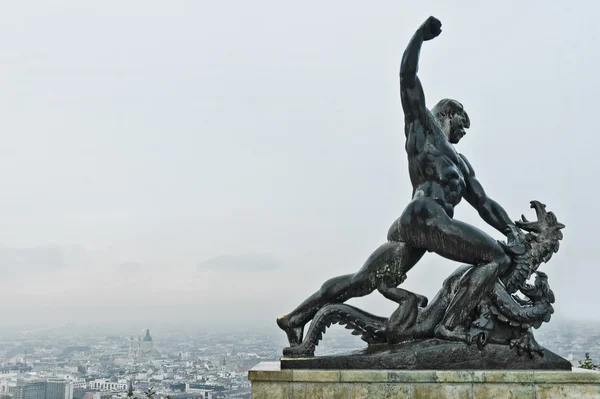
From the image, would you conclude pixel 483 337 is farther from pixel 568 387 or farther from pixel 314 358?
pixel 314 358

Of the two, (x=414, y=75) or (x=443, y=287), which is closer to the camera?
(x=443, y=287)

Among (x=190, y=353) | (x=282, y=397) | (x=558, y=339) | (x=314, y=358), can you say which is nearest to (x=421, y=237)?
(x=314, y=358)

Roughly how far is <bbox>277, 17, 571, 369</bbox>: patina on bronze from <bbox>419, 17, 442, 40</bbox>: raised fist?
1 centimetres

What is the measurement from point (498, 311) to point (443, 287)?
0.57m

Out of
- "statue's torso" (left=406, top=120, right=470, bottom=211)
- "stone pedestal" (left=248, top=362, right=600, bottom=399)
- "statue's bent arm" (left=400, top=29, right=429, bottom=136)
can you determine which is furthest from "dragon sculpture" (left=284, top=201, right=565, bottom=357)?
"statue's bent arm" (left=400, top=29, right=429, bottom=136)

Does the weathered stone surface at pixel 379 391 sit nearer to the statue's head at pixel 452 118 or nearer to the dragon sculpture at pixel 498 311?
the dragon sculpture at pixel 498 311

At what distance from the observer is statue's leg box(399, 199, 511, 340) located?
600 cm

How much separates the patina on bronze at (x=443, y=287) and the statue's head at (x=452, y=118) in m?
0.15

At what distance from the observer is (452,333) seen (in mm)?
5930

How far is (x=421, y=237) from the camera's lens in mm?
6184

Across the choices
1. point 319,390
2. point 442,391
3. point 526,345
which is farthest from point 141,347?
point 526,345

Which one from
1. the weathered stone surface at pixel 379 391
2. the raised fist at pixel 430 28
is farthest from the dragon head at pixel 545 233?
the raised fist at pixel 430 28

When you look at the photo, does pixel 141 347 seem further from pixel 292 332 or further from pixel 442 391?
pixel 442 391

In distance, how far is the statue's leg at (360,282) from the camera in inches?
252
